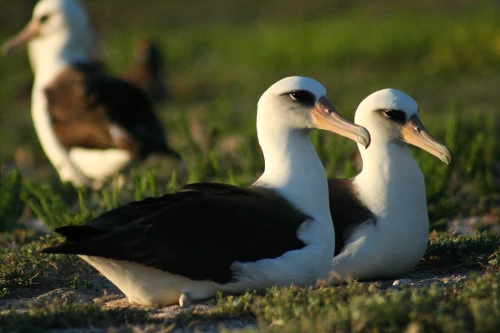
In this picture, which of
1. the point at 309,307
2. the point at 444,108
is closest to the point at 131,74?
the point at 444,108

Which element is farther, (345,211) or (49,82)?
(49,82)

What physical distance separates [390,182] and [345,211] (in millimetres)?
329

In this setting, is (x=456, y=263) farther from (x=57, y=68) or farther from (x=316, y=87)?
(x=57, y=68)

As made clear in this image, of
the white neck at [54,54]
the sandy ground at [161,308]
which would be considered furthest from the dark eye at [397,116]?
the white neck at [54,54]

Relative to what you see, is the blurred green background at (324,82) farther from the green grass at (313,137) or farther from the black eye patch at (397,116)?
the black eye patch at (397,116)

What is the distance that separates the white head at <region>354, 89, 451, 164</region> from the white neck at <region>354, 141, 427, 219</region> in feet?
0.18

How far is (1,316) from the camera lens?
182 inches

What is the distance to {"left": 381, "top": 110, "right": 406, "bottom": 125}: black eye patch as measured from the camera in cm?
596

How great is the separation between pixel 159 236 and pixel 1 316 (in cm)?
86

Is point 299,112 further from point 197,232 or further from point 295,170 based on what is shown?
point 197,232

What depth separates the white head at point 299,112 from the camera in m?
5.53

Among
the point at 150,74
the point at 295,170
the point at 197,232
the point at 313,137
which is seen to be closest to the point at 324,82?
the point at 150,74

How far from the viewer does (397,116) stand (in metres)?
5.97

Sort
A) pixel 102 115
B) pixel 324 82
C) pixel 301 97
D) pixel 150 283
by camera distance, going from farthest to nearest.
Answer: pixel 324 82, pixel 102 115, pixel 301 97, pixel 150 283
